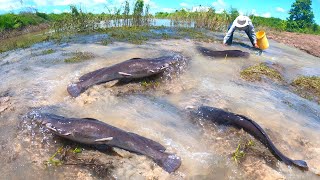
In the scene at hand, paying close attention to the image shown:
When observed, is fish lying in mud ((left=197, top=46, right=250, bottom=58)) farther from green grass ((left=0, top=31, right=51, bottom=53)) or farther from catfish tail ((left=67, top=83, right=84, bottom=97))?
green grass ((left=0, top=31, right=51, bottom=53))

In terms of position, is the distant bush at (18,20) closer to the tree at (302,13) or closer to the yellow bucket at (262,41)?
the yellow bucket at (262,41)

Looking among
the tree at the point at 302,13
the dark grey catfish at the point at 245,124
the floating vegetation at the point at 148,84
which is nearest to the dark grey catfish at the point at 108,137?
the dark grey catfish at the point at 245,124

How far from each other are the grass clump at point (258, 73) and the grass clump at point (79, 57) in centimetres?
523

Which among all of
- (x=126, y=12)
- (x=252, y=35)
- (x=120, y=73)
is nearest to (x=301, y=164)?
(x=120, y=73)

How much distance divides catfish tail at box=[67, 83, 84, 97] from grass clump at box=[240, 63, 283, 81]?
522cm

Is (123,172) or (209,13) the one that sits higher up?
(209,13)

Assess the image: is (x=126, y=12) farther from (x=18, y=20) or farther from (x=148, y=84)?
(x=148, y=84)

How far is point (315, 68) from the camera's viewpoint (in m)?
14.0

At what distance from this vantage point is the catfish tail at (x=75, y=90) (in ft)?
27.6

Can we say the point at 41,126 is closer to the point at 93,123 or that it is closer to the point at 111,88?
the point at 93,123

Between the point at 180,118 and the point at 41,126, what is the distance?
3.00 meters

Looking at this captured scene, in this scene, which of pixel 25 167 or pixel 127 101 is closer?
pixel 25 167

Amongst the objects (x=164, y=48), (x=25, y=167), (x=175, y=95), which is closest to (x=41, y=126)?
(x=25, y=167)

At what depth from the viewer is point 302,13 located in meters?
39.8
